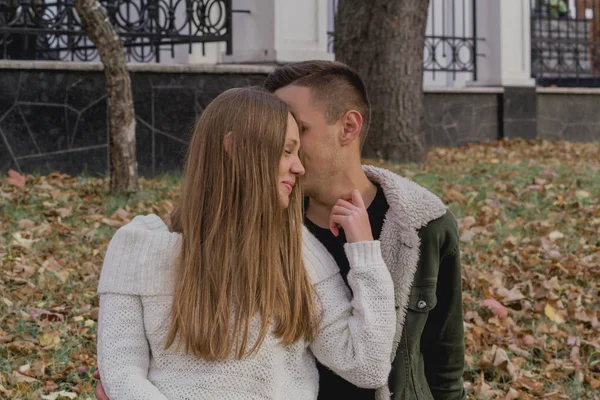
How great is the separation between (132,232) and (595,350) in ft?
11.4

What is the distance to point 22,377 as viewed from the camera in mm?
4535

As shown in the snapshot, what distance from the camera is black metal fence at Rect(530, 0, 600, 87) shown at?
1559 centimetres

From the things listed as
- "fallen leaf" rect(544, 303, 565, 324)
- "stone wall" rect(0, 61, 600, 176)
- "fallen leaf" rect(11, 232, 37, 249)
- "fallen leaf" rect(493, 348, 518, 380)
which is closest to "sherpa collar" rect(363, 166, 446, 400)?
"fallen leaf" rect(493, 348, 518, 380)

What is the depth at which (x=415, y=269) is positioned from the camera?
2.88 metres

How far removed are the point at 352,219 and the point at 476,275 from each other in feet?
11.7

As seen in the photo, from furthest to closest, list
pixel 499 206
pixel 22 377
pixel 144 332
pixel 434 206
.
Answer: pixel 499 206 → pixel 22 377 → pixel 434 206 → pixel 144 332

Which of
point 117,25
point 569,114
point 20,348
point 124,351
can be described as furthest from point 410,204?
point 569,114

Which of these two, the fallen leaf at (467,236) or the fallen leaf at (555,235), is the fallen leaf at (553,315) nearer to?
the fallen leaf at (467,236)

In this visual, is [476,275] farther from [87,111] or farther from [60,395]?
[87,111]

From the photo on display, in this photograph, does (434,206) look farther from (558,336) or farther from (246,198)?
(558,336)

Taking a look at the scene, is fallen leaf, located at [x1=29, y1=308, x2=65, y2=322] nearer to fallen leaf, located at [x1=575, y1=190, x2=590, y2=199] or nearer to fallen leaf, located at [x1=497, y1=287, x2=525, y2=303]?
fallen leaf, located at [x1=497, y1=287, x2=525, y2=303]

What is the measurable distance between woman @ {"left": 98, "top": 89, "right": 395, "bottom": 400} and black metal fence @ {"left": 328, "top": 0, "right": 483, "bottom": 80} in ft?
35.0

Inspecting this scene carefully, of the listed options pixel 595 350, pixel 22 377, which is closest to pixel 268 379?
pixel 22 377

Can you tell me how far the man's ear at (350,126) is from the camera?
3.01 m
